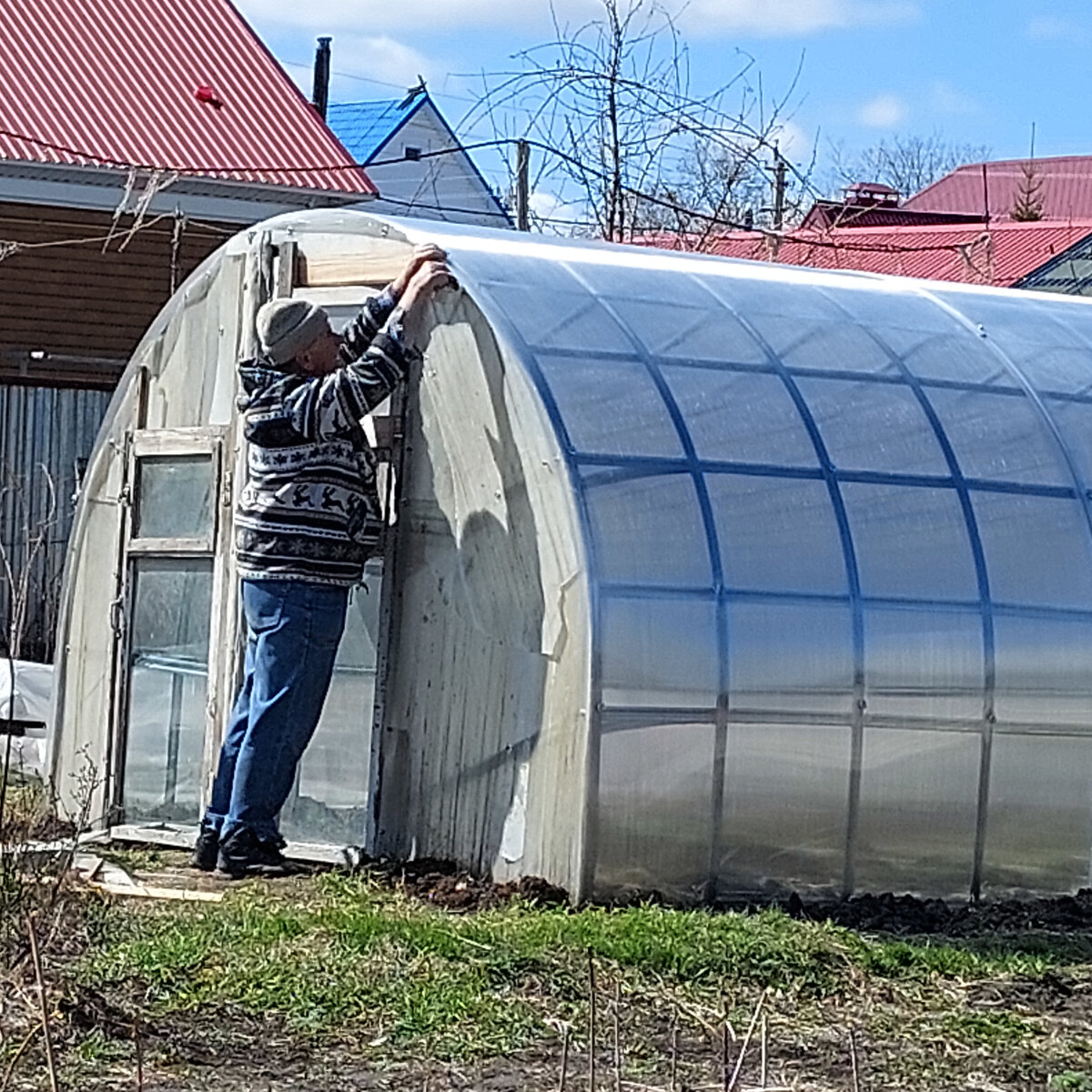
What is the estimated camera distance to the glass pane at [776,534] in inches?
301

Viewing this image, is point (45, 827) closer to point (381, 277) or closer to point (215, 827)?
point (215, 827)

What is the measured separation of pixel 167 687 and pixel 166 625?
0.25 meters

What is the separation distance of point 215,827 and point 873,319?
122 inches

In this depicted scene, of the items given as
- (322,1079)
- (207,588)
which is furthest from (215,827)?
(322,1079)

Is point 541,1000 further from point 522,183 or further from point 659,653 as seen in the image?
point 522,183

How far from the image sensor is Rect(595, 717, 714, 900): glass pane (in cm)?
738

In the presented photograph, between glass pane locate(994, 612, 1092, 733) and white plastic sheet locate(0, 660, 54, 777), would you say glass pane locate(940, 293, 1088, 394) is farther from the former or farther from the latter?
white plastic sheet locate(0, 660, 54, 777)

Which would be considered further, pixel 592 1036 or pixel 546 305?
pixel 546 305

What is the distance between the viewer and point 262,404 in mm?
7938

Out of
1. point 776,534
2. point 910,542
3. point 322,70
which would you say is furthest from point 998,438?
point 322,70

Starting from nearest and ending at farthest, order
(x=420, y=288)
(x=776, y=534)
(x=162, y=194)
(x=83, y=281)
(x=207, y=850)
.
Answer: (x=776, y=534) < (x=420, y=288) < (x=207, y=850) < (x=83, y=281) < (x=162, y=194)

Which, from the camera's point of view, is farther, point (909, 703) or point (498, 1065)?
point (909, 703)

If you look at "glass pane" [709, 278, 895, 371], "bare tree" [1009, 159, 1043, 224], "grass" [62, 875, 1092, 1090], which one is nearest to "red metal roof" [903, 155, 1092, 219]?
"bare tree" [1009, 159, 1043, 224]

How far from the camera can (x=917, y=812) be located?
7.92 meters
